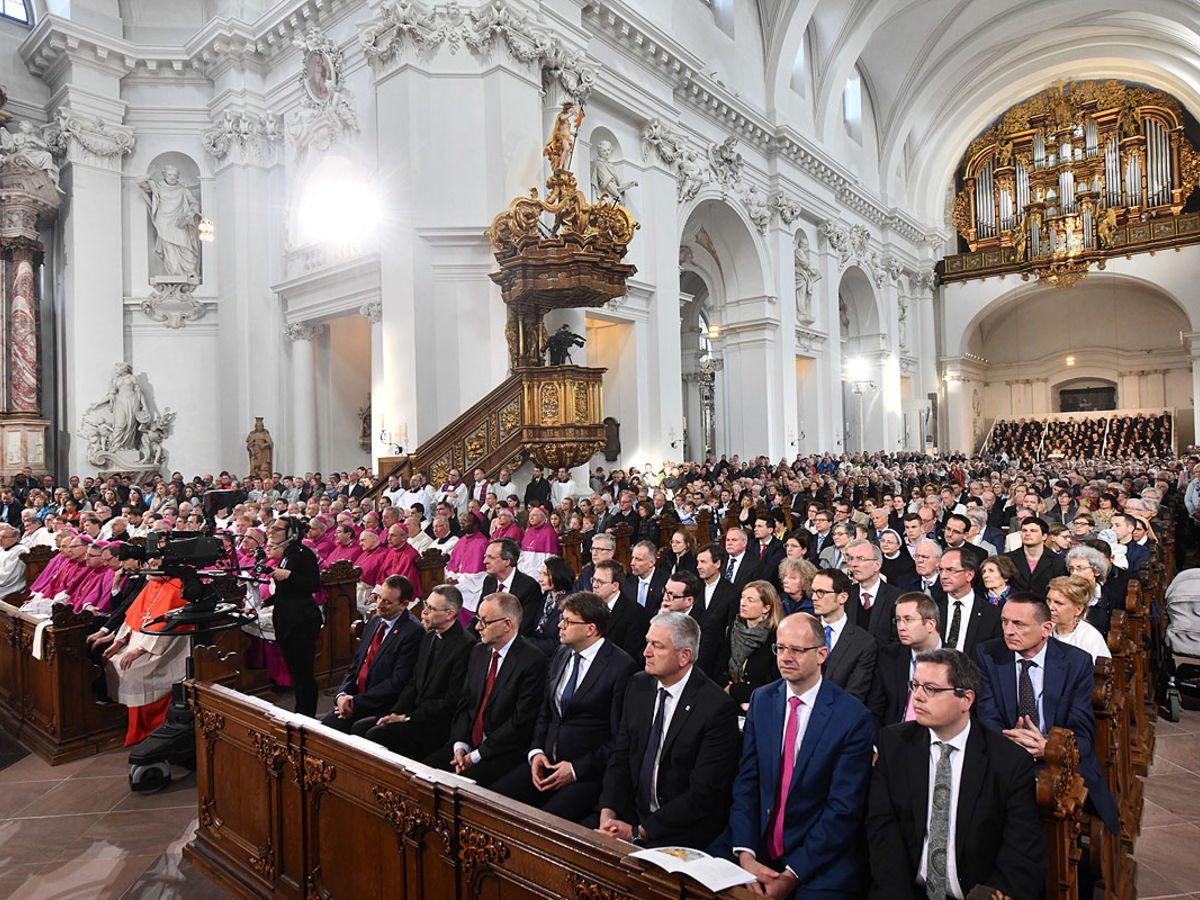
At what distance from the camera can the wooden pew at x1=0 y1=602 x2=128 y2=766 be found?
515 centimetres

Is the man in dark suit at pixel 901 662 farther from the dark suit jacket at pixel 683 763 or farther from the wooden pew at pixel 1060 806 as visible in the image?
the wooden pew at pixel 1060 806

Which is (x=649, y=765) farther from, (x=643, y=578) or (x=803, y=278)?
(x=803, y=278)

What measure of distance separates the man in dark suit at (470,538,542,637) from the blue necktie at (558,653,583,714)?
1.59 meters

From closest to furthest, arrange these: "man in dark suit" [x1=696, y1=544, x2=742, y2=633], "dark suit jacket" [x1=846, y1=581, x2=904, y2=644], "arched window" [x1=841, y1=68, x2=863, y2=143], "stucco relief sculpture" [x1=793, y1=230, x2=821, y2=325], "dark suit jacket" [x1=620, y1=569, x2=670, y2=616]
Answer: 1. "dark suit jacket" [x1=846, y1=581, x2=904, y2=644]
2. "man in dark suit" [x1=696, y1=544, x2=742, y2=633]
3. "dark suit jacket" [x1=620, y1=569, x2=670, y2=616]
4. "stucco relief sculpture" [x1=793, y1=230, x2=821, y2=325]
5. "arched window" [x1=841, y1=68, x2=863, y2=143]

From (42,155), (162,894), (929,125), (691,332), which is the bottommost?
(162,894)

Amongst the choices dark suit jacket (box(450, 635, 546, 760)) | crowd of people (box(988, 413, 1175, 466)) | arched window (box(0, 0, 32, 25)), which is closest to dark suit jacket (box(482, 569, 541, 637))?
dark suit jacket (box(450, 635, 546, 760))

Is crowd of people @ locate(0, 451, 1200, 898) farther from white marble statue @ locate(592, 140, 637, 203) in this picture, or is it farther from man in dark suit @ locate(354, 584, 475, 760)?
white marble statue @ locate(592, 140, 637, 203)

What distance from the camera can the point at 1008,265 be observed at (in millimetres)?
29172

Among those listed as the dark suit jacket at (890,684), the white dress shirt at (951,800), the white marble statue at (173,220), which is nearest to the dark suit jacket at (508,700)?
the dark suit jacket at (890,684)

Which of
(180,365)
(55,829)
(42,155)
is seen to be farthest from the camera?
(180,365)

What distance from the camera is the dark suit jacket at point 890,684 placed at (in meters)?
3.59

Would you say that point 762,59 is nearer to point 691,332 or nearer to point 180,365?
point 691,332

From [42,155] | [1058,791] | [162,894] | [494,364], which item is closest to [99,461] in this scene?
[42,155]

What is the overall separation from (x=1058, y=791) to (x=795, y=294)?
20.1 meters
